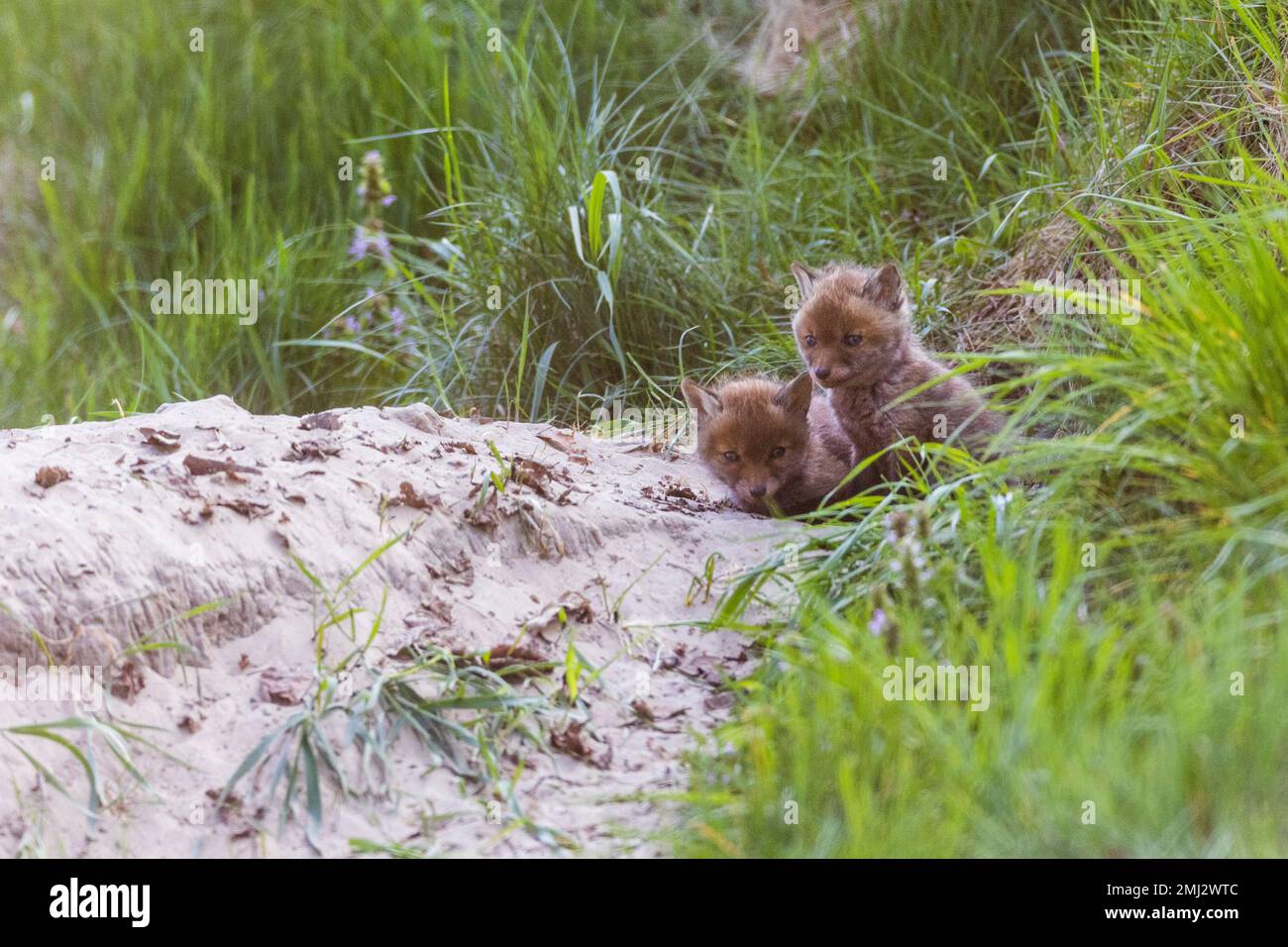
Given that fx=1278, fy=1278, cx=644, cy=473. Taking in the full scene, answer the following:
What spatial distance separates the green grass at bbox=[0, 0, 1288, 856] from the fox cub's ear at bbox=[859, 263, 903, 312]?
591 millimetres

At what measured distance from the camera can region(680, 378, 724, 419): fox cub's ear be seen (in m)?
5.23

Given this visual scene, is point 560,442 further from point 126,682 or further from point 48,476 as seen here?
point 126,682

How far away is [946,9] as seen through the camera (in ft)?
24.1

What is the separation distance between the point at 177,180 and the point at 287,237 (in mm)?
1219

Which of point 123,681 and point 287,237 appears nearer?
point 123,681

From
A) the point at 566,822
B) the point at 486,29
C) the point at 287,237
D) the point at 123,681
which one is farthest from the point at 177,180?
the point at 566,822

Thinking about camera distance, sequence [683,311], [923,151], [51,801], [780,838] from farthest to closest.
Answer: [923,151] → [683,311] → [51,801] → [780,838]

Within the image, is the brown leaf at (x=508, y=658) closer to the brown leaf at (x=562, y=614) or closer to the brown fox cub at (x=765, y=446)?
the brown leaf at (x=562, y=614)

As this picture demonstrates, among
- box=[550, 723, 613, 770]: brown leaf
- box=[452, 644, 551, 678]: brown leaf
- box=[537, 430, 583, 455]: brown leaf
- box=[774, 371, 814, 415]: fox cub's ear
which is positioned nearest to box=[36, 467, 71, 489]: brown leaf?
box=[452, 644, 551, 678]: brown leaf

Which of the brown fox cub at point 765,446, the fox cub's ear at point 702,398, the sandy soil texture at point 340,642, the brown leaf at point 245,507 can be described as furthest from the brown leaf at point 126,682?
the fox cub's ear at point 702,398

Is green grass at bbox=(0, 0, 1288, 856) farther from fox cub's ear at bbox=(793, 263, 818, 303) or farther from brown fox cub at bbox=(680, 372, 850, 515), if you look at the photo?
fox cub's ear at bbox=(793, 263, 818, 303)

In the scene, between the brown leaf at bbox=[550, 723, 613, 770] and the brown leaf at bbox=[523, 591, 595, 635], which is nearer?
the brown leaf at bbox=[550, 723, 613, 770]

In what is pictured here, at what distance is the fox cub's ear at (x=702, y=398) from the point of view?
5227mm

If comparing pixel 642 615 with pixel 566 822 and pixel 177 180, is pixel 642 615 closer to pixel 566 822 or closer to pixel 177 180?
A: pixel 566 822
